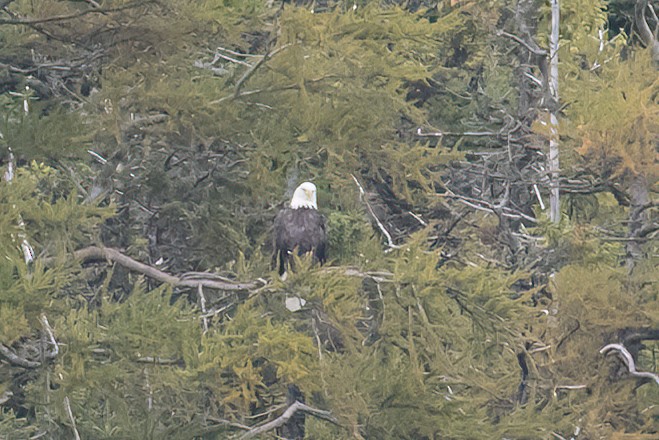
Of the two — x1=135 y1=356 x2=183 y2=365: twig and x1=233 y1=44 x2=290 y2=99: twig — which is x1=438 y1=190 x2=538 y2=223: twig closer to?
x1=233 y1=44 x2=290 y2=99: twig

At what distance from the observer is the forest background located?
8820 millimetres

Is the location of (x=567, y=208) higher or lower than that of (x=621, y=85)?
lower

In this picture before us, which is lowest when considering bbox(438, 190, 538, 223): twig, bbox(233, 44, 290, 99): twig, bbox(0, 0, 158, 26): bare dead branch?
bbox(438, 190, 538, 223): twig

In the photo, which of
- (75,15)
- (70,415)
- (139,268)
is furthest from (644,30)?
(70,415)

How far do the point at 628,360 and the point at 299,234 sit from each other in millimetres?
2530

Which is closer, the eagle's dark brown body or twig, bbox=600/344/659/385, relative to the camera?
twig, bbox=600/344/659/385

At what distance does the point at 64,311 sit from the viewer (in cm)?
885

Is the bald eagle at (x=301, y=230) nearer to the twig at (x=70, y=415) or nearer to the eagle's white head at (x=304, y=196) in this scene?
the eagle's white head at (x=304, y=196)

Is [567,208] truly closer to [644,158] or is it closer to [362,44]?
[644,158]

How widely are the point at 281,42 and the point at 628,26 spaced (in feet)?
34.0

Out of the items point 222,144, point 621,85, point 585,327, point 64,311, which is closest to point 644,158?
point 621,85

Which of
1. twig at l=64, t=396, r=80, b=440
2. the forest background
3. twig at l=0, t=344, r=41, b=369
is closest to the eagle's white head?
the forest background

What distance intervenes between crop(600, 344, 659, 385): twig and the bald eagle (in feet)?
7.18

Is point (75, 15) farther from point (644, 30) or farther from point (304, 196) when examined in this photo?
point (644, 30)
